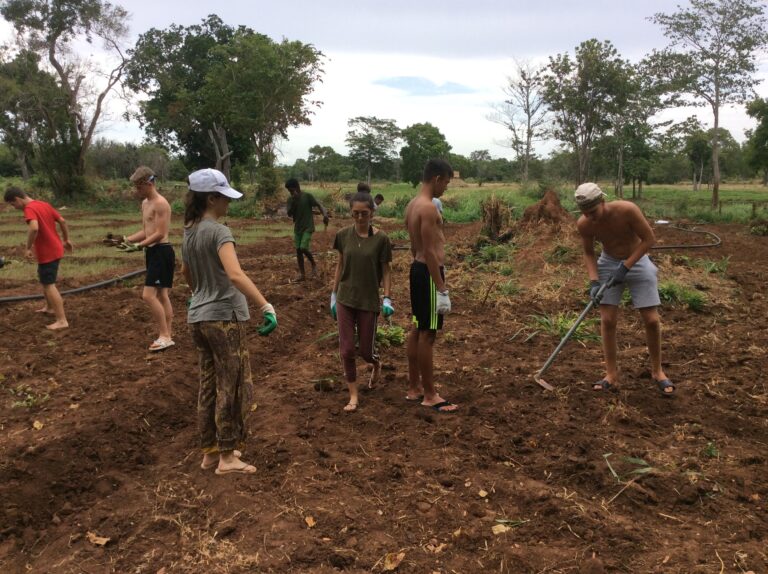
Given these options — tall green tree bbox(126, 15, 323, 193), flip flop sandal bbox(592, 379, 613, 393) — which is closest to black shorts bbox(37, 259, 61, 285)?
flip flop sandal bbox(592, 379, 613, 393)

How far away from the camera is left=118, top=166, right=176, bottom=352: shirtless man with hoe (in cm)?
565

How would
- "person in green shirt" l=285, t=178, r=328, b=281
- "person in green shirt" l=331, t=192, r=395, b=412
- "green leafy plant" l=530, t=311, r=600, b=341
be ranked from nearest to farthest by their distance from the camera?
"person in green shirt" l=331, t=192, r=395, b=412 < "green leafy plant" l=530, t=311, r=600, b=341 < "person in green shirt" l=285, t=178, r=328, b=281

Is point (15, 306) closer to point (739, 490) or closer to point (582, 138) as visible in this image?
point (739, 490)

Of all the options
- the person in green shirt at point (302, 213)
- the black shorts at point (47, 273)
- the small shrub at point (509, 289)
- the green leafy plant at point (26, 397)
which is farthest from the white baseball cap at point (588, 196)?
the black shorts at point (47, 273)

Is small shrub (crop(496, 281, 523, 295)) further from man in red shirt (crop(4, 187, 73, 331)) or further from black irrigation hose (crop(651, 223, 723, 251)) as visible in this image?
man in red shirt (crop(4, 187, 73, 331))

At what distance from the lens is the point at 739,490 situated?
327 centimetres

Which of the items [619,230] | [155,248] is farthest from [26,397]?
[619,230]

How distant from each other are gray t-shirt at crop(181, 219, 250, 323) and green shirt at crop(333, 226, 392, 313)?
110 centimetres

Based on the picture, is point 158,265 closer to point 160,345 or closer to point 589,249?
point 160,345

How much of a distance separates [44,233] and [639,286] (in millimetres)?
6141

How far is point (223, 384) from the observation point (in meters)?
3.43

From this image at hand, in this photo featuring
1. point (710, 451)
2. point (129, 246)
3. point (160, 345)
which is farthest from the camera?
point (160, 345)

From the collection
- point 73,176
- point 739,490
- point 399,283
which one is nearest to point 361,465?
point 739,490

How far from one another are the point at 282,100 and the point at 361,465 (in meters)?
27.9
